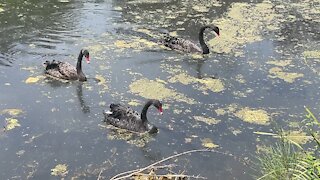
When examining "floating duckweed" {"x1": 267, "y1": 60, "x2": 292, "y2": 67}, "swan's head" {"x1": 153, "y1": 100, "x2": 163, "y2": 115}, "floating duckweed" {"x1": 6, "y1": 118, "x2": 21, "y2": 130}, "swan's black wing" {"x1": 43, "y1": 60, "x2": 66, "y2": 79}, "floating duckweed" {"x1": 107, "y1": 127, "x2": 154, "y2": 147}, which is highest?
"swan's head" {"x1": 153, "y1": 100, "x2": 163, "y2": 115}

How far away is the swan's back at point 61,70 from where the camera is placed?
6469mm

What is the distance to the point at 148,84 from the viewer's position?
6.36m

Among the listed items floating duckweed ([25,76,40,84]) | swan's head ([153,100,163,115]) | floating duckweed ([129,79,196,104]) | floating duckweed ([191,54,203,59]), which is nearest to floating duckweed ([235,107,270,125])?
floating duckweed ([129,79,196,104])

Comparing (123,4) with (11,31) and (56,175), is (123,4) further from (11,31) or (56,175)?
(56,175)

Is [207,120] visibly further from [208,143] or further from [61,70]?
[61,70]

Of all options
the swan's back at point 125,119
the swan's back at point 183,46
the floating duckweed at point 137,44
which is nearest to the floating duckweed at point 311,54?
the swan's back at point 183,46

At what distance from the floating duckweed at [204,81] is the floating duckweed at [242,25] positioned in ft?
4.10

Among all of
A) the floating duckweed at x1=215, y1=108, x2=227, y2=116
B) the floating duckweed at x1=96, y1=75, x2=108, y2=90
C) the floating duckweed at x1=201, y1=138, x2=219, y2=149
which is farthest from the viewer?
the floating duckweed at x1=96, y1=75, x2=108, y2=90

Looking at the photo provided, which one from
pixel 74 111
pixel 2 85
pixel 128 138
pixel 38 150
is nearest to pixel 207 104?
pixel 128 138

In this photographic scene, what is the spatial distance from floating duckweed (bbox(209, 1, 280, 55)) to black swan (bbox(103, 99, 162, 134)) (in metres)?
2.84

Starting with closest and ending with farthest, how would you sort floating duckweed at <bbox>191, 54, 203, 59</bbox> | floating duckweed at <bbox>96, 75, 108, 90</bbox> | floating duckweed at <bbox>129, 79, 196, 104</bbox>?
Answer: floating duckweed at <bbox>129, 79, 196, 104</bbox> → floating duckweed at <bbox>96, 75, 108, 90</bbox> → floating duckweed at <bbox>191, 54, 203, 59</bbox>

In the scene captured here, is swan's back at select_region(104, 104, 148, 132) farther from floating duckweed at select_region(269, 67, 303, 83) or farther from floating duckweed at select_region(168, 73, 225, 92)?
floating duckweed at select_region(269, 67, 303, 83)

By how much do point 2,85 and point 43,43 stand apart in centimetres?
173

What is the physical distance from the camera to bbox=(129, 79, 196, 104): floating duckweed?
6.02 meters
